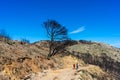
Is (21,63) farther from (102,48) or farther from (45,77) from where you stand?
(102,48)

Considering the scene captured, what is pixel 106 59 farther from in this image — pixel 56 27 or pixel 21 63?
pixel 21 63

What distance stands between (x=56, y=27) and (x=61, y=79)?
2359cm

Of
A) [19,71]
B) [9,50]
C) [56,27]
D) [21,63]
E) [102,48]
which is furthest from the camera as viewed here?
[102,48]

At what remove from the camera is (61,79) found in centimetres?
3750

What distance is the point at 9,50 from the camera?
47.9m

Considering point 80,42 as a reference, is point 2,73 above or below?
below

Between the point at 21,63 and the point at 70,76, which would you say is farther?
the point at 21,63

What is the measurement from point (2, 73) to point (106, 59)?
58.2 meters

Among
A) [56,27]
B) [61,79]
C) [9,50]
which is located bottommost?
[61,79]

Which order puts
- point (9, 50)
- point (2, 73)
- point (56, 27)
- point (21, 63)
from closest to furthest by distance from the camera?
1. point (2, 73)
2. point (21, 63)
3. point (9, 50)
4. point (56, 27)

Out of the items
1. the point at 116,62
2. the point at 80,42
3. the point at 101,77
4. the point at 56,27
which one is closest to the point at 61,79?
the point at 101,77

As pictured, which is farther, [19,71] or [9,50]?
[9,50]

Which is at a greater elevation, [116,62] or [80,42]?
[80,42]

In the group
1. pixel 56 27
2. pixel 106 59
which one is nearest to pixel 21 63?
pixel 56 27
